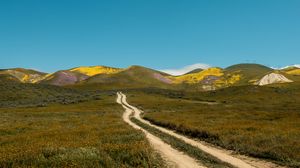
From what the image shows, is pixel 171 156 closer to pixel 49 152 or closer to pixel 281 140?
pixel 49 152

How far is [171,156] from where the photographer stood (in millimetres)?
17609

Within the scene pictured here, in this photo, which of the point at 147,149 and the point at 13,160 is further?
the point at 147,149

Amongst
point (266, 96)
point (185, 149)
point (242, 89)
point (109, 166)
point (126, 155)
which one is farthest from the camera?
point (242, 89)

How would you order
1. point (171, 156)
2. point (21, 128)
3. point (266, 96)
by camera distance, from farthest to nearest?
point (266, 96) < point (21, 128) < point (171, 156)

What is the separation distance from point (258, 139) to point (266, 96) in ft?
304

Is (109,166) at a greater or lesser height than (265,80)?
lesser

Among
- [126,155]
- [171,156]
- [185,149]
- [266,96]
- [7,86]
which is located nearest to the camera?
[126,155]

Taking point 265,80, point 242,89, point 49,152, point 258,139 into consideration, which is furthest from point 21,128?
point 265,80

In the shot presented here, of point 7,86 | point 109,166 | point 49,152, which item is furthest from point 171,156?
point 7,86

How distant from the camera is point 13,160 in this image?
46.5ft

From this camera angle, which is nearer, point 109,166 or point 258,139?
point 109,166

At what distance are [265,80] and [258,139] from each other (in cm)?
17990

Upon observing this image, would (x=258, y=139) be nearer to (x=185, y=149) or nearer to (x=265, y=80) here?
(x=185, y=149)

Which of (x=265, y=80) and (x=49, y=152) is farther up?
(x=265, y=80)
